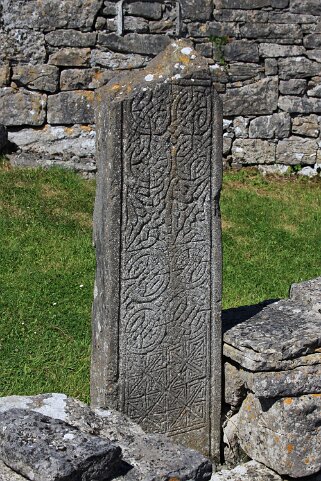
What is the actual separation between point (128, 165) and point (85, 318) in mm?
2131

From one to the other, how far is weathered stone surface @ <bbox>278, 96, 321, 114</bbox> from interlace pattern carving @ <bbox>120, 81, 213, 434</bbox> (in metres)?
6.17

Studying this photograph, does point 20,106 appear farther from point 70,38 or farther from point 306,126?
point 306,126

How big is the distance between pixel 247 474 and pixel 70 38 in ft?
20.6

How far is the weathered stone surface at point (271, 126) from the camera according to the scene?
10.3 meters

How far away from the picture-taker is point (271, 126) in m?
10.3

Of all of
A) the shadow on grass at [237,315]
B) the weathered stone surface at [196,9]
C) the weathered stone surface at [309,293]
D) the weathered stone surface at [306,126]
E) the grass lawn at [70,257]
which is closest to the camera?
the shadow on grass at [237,315]

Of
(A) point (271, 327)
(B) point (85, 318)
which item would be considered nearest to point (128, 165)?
(A) point (271, 327)

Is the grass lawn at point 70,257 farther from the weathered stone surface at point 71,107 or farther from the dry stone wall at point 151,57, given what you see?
the weathered stone surface at point 71,107

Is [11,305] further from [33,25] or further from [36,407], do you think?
[33,25]

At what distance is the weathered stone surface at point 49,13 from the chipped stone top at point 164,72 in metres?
5.37

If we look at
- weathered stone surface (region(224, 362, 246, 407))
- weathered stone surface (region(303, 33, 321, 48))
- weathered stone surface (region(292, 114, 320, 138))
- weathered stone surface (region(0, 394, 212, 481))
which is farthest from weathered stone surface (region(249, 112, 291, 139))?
weathered stone surface (region(0, 394, 212, 481))

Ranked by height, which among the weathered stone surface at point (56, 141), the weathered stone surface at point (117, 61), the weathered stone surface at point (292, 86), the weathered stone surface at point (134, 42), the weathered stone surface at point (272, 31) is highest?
the weathered stone surface at point (272, 31)

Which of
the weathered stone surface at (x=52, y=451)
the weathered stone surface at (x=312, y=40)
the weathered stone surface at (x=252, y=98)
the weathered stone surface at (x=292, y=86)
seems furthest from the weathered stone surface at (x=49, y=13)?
the weathered stone surface at (x=52, y=451)

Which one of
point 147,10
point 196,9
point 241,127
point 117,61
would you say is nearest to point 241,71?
point 241,127
